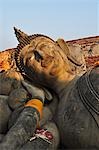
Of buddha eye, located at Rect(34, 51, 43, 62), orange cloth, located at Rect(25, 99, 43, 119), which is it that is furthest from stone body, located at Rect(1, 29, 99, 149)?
orange cloth, located at Rect(25, 99, 43, 119)

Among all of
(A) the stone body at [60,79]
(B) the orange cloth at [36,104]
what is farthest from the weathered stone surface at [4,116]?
(B) the orange cloth at [36,104]

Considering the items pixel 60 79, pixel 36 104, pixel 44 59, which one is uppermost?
pixel 44 59

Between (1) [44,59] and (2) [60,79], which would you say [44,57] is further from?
(2) [60,79]

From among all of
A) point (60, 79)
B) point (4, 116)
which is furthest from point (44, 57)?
point (4, 116)

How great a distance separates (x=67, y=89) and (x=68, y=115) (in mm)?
224

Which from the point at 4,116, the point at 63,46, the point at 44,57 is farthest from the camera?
the point at 63,46

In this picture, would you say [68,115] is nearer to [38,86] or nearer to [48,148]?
[48,148]

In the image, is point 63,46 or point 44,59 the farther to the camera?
point 63,46

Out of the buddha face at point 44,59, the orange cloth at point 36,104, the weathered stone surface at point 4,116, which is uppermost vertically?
the buddha face at point 44,59

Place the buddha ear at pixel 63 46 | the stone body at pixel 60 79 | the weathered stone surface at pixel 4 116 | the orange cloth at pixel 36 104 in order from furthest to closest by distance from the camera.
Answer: the buddha ear at pixel 63 46 < the weathered stone surface at pixel 4 116 < the orange cloth at pixel 36 104 < the stone body at pixel 60 79

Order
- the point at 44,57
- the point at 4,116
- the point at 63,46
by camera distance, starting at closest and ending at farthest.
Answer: the point at 44,57
the point at 4,116
the point at 63,46

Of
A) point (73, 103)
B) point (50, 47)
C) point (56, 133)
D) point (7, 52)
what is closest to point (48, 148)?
point (56, 133)

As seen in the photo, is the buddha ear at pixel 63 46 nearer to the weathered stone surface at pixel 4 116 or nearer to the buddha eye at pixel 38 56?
the buddha eye at pixel 38 56

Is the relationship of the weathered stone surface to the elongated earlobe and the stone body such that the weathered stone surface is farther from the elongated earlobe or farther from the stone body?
the elongated earlobe
